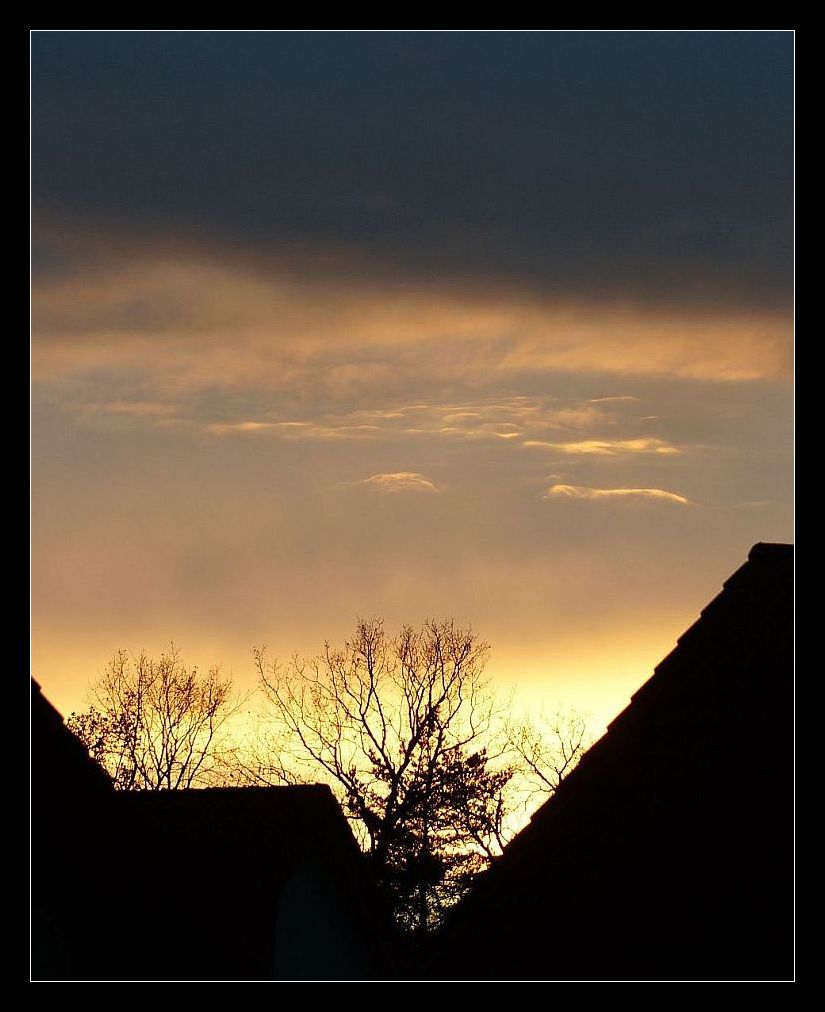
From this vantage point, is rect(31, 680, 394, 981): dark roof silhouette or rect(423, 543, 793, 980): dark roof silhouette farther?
rect(31, 680, 394, 981): dark roof silhouette

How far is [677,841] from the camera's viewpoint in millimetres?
9398

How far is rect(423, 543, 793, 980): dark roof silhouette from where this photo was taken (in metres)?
8.92

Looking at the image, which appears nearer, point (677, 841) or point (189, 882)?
point (677, 841)

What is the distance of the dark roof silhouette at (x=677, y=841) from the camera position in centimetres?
892

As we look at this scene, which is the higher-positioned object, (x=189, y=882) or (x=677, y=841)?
(x=677, y=841)

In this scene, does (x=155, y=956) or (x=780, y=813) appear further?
(x=155, y=956)

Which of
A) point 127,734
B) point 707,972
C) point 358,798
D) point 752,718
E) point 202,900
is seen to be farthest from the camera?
point 127,734

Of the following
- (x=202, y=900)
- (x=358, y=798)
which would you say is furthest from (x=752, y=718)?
(x=358, y=798)

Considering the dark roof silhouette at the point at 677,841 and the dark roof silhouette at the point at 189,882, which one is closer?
the dark roof silhouette at the point at 677,841

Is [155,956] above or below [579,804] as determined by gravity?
below
